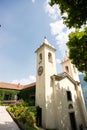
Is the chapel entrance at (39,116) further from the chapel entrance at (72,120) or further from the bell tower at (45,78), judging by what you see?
the chapel entrance at (72,120)

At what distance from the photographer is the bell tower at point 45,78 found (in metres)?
19.1

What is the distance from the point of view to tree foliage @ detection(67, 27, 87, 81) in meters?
14.3

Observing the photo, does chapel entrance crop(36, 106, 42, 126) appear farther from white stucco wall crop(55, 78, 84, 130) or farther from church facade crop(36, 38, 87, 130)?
white stucco wall crop(55, 78, 84, 130)

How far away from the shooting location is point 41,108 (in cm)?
1992

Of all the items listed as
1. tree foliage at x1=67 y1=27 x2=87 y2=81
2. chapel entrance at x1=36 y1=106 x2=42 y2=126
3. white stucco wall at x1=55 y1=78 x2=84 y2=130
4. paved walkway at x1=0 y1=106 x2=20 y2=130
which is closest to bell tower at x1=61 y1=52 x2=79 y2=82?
white stucco wall at x1=55 y1=78 x2=84 y2=130

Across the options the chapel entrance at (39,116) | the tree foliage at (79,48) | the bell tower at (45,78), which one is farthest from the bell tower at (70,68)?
the tree foliage at (79,48)

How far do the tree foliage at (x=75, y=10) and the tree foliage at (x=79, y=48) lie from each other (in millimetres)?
4953

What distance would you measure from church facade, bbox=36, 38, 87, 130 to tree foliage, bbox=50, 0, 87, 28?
43.4 ft

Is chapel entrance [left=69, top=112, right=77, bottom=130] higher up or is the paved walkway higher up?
the paved walkway

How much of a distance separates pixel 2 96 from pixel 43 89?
11.1 metres

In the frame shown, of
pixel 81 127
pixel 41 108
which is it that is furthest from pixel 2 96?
pixel 81 127

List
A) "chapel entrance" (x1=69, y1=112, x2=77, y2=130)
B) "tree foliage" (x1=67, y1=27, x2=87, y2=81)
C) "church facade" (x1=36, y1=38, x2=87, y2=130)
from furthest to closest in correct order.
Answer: "chapel entrance" (x1=69, y1=112, x2=77, y2=130), "church facade" (x1=36, y1=38, x2=87, y2=130), "tree foliage" (x1=67, y1=27, x2=87, y2=81)

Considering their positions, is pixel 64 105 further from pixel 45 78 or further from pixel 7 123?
pixel 7 123

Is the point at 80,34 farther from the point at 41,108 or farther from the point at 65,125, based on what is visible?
the point at 65,125
